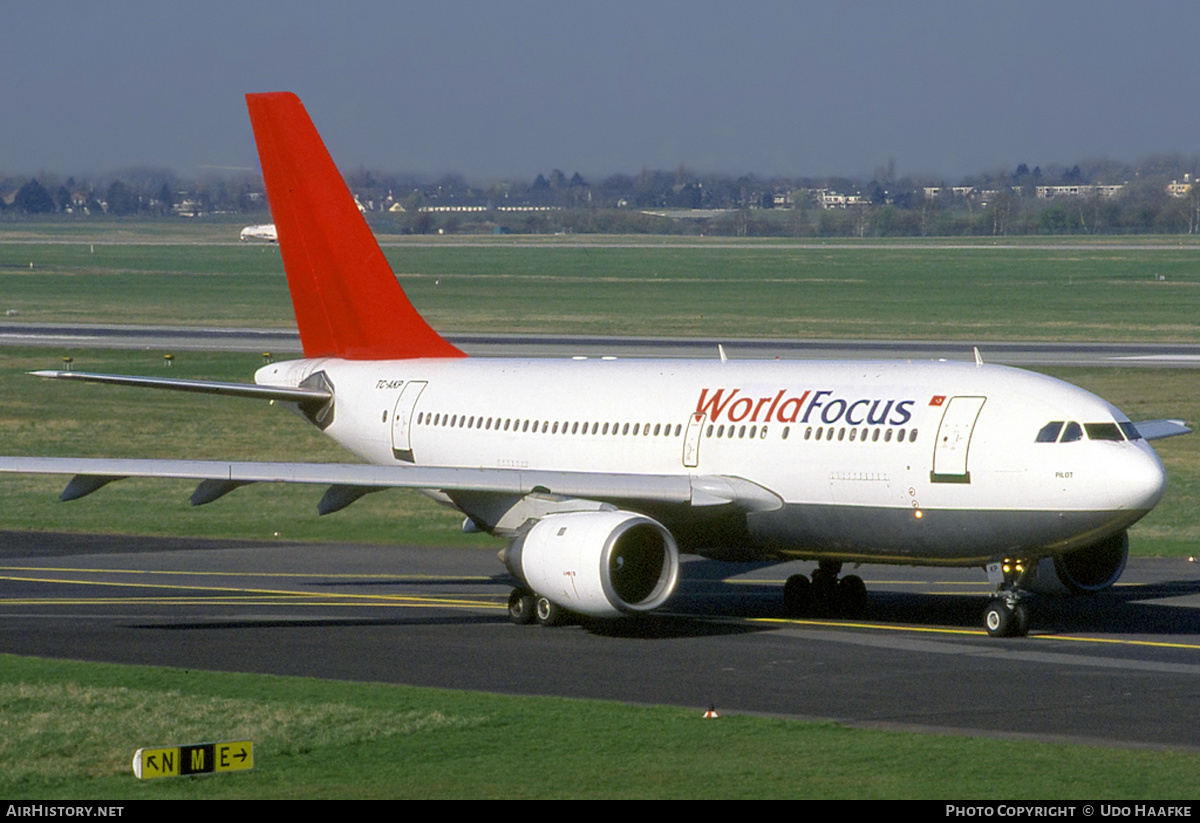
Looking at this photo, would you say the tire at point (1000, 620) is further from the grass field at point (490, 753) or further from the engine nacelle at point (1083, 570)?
the grass field at point (490, 753)

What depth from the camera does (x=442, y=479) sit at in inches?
1151

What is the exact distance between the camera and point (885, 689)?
76.7ft

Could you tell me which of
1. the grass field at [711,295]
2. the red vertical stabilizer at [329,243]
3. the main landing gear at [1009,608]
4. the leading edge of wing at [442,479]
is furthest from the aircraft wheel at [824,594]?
the grass field at [711,295]

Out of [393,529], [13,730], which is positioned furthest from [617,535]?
[393,529]

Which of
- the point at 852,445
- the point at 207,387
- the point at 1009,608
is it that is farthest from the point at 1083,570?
the point at 207,387

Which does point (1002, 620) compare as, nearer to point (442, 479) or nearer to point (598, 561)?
point (598, 561)

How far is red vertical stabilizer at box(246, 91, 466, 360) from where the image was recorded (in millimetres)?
37438

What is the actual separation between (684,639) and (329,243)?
536 inches

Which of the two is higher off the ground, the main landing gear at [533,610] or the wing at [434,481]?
the wing at [434,481]

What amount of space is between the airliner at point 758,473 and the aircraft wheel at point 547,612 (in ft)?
0.14

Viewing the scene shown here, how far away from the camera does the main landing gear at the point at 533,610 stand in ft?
97.9
